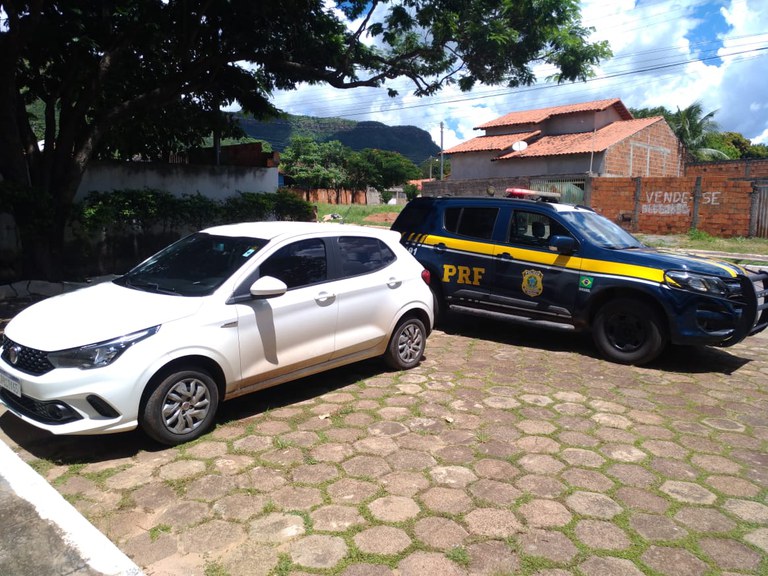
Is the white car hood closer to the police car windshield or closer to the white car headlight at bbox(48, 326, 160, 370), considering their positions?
the white car headlight at bbox(48, 326, 160, 370)

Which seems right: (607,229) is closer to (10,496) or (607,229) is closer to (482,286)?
(482,286)

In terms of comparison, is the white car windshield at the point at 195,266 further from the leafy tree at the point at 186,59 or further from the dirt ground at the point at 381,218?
the dirt ground at the point at 381,218

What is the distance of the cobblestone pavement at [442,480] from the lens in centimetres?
282

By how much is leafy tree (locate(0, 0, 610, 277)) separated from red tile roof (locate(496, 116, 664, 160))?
19.1 meters

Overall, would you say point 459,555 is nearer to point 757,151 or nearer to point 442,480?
point 442,480

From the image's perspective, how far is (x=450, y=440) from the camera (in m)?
4.14

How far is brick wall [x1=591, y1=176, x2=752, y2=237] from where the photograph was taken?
1964 cm

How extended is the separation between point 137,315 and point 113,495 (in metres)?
1.15

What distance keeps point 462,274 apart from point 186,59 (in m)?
7.50

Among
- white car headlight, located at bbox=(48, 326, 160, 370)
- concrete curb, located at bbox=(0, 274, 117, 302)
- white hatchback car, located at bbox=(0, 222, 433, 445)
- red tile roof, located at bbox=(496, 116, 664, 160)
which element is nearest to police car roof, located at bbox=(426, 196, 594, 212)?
white hatchback car, located at bbox=(0, 222, 433, 445)

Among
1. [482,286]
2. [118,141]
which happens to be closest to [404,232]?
[482,286]

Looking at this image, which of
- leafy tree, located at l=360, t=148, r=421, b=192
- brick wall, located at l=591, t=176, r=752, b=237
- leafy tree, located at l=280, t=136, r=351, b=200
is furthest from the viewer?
leafy tree, located at l=360, t=148, r=421, b=192

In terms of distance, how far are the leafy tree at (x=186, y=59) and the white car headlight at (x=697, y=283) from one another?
675 centimetres

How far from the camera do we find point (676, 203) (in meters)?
21.0
